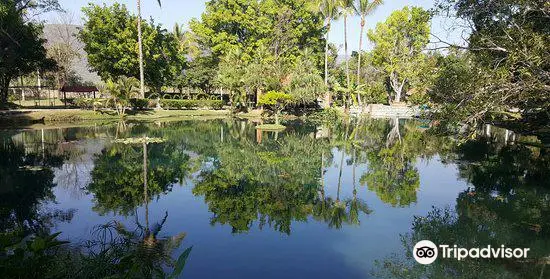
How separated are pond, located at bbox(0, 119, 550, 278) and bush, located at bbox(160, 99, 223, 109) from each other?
21.6 m

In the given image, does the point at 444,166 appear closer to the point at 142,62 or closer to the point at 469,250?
the point at 469,250

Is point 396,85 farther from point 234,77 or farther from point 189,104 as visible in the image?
point 189,104

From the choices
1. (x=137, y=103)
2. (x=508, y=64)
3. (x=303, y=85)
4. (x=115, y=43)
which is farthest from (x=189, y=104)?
(x=508, y=64)

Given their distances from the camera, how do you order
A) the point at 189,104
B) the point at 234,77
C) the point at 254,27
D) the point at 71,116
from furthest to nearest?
1. the point at 254,27
2. the point at 189,104
3. the point at 234,77
4. the point at 71,116

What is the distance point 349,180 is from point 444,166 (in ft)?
20.5

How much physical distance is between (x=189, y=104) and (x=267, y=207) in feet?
124

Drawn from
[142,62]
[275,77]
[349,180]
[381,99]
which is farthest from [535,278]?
[381,99]

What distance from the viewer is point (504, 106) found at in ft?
37.9

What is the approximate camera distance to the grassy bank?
32219mm

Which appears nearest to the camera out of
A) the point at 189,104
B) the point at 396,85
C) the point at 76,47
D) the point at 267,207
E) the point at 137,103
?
the point at 267,207

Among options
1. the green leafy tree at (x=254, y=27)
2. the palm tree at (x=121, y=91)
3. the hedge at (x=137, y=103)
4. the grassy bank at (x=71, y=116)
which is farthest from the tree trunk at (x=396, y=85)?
the palm tree at (x=121, y=91)

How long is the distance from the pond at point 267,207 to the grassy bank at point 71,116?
9.74m

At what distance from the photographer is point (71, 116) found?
36094mm

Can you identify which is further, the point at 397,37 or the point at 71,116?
the point at 397,37
